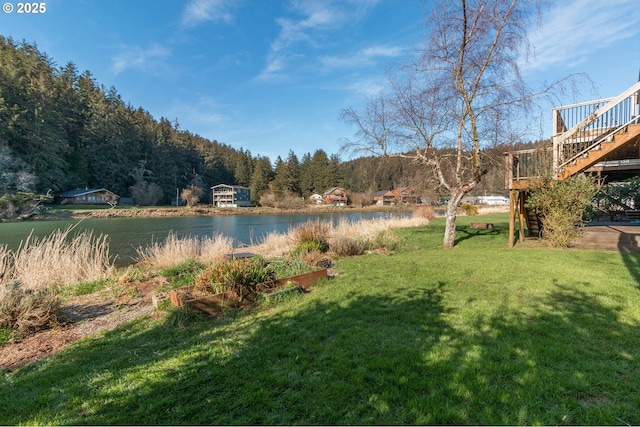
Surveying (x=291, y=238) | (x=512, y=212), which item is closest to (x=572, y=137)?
(x=512, y=212)

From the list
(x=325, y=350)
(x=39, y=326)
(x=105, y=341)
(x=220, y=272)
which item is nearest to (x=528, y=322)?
(x=325, y=350)

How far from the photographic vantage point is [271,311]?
13.6 feet

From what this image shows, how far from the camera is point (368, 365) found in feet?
8.45

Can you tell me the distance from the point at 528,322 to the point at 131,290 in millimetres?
5994

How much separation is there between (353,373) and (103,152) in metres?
67.5

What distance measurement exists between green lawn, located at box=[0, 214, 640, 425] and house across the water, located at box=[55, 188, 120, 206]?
174 feet

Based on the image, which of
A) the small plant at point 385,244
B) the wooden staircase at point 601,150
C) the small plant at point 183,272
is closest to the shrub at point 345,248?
the small plant at point 385,244

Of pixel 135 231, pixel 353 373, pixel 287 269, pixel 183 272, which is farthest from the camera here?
pixel 135 231

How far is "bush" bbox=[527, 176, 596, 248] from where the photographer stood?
7938 millimetres

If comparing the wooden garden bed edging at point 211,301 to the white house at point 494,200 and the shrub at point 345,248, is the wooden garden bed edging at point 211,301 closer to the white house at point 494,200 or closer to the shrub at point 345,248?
the shrub at point 345,248

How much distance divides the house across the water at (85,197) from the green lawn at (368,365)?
5297 cm

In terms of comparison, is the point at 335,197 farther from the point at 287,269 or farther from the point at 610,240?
the point at 287,269

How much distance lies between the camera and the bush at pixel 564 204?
7938 millimetres

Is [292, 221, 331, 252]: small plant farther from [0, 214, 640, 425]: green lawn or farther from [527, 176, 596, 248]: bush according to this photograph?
[527, 176, 596, 248]: bush
